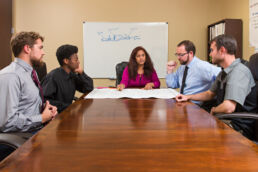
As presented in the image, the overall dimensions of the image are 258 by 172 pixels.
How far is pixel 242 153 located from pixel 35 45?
4.44ft

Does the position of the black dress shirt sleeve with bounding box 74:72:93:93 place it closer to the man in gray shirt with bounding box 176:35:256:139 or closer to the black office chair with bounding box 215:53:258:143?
the man in gray shirt with bounding box 176:35:256:139

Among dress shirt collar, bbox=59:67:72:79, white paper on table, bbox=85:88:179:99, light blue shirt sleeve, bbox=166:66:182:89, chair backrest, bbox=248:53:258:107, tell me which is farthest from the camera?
light blue shirt sleeve, bbox=166:66:182:89

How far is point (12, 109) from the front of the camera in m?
1.22

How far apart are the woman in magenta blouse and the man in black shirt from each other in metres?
0.57

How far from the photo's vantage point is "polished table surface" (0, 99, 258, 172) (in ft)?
1.84

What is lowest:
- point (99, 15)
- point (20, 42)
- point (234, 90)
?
point (234, 90)

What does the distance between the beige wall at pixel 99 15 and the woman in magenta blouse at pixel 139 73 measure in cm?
150

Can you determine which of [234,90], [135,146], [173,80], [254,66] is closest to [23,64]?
[135,146]

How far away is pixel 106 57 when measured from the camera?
14.0 feet

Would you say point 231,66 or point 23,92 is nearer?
point 23,92

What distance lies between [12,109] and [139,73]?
1.80 m

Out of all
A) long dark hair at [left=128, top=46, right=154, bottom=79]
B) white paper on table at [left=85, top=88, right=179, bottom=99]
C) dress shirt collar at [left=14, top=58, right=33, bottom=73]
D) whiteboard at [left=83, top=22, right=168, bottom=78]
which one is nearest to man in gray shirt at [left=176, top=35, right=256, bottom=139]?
white paper on table at [left=85, top=88, right=179, bottom=99]

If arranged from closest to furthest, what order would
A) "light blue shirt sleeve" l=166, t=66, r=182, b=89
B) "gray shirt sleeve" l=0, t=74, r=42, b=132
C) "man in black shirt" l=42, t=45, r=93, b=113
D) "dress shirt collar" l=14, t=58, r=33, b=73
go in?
1. "gray shirt sleeve" l=0, t=74, r=42, b=132
2. "dress shirt collar" l=14, t=58, r=33, b=73
3. "man in black shirt" l=42, t=45, r=93, b=113
4. "light blue shirt sleeve" l=166, t=66, r=182, b=89

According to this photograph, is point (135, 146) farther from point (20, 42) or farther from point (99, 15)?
point (99, 15)
